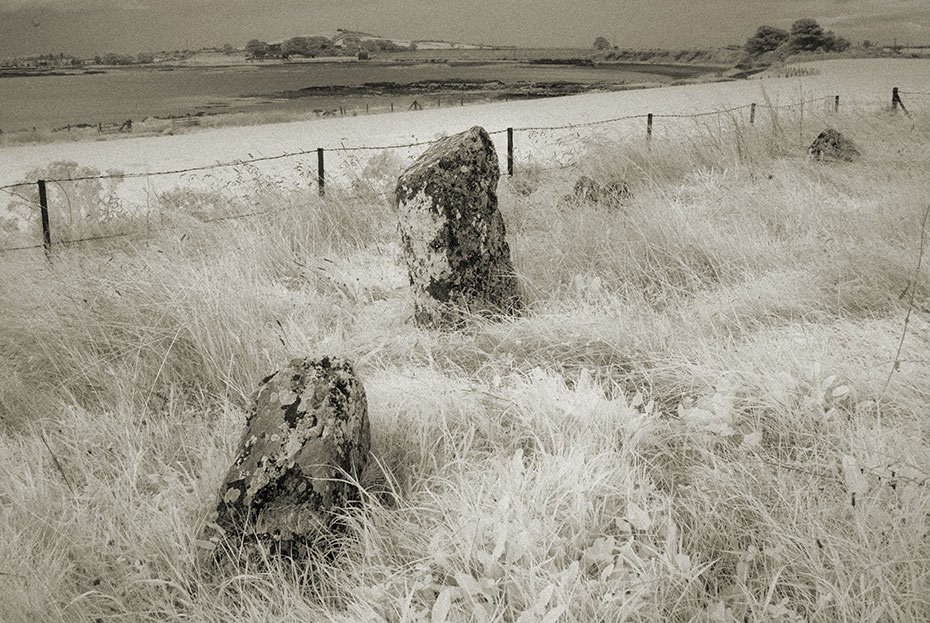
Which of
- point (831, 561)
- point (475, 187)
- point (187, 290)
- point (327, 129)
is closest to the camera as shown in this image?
point (831, 561)

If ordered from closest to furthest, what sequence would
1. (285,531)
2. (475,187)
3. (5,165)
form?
(285,531) < (475,187) < (5,165)

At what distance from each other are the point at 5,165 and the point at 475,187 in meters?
17.9

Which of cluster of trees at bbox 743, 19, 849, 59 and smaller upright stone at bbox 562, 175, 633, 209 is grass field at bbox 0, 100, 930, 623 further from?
cluster of trees at bbox 743, 19, 849, 59

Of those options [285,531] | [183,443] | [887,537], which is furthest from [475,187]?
[887,537]

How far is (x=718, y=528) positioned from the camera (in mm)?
2295

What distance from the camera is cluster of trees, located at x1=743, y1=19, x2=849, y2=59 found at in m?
66.2

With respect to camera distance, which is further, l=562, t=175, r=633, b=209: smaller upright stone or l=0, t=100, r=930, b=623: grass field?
l=562, t=175, r=633, b=209: smaller upright stone

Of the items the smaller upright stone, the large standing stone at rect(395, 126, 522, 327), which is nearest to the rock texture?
the smaller upright stone

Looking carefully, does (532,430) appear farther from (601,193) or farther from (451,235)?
(601,193)

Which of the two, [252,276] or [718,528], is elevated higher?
[252,276]

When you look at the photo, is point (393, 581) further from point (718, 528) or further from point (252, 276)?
point (252, 276)

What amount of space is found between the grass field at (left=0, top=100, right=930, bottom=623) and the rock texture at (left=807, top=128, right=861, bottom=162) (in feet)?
10.7

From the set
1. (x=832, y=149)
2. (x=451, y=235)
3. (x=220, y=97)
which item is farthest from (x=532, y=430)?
(x=220, y=97)

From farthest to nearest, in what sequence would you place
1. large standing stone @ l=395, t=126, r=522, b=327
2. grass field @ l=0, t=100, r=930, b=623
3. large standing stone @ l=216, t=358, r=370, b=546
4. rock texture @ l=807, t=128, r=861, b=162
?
rock texture @ l=807, t=128, r=861, b=162 → large standing stone @ l=395, t=126, r=522, b=327 → large standing stone @ l=216, t=358, r=370, b=546 → grass field @ l=0, t=100, r=930, b=623
